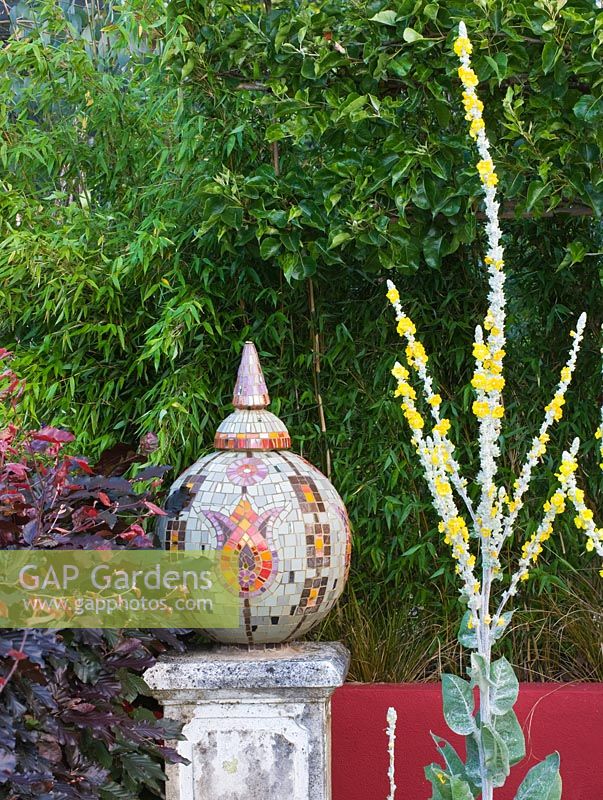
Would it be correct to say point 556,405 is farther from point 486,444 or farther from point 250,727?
point 250,727

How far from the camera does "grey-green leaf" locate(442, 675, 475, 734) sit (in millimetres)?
2137

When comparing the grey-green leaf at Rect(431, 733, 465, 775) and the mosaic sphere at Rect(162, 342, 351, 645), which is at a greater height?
the mosaic sphere at Rect(162, 342, 351, 645)

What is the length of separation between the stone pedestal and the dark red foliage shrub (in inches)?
3.9

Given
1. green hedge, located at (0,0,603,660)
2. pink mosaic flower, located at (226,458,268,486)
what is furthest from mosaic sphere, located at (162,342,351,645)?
green hedge, located at (0,0,603,660)

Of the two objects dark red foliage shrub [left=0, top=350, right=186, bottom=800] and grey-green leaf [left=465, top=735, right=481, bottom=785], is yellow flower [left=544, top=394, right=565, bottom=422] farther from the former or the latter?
dark red foliage shrub [left=0, top=350, right=186, bottom=800]

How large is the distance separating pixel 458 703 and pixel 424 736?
629 mm

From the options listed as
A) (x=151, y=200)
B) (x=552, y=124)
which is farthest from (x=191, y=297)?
(x=552, y=124)

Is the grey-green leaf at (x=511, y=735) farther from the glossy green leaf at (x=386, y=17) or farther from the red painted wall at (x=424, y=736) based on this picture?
the glossy green leaf at (x=386, y=17)

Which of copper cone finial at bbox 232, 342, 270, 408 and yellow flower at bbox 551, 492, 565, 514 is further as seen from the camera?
copper cone finial at bbox 232, 342, 270, 408

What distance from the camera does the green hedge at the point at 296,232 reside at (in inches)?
96.3

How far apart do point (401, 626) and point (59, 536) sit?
1211 mm

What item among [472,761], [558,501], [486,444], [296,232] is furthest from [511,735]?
[296,232]

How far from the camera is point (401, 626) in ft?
9.48

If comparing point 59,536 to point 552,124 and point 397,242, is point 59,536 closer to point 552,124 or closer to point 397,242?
point 397,242
